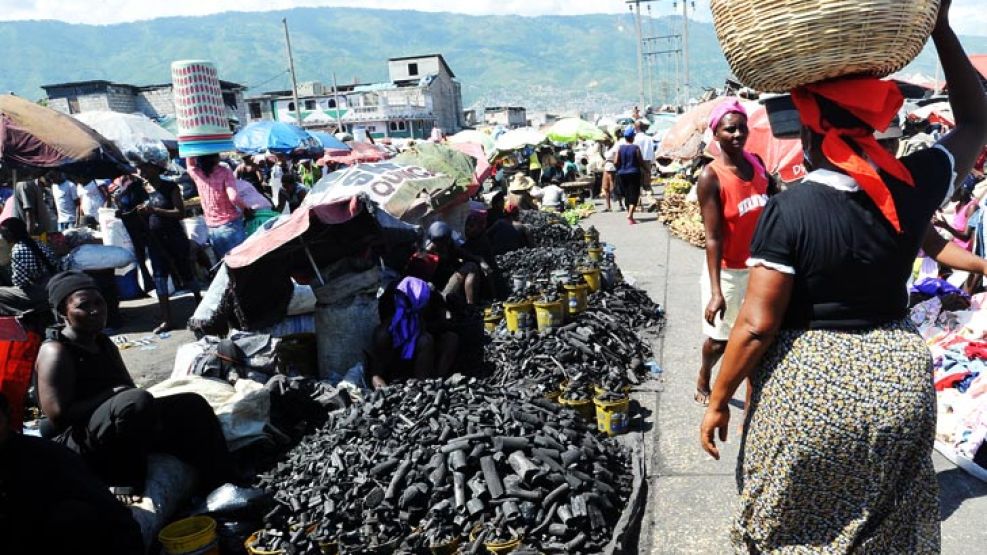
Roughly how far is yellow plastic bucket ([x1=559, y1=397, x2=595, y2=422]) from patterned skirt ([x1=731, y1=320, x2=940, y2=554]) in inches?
108

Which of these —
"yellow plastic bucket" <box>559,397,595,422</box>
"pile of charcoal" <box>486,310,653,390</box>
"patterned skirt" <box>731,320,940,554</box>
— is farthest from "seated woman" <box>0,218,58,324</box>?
"patterned skirt" <box>731,320,940,554</box>

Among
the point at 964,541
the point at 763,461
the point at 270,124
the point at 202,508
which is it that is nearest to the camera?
the point at 763,461

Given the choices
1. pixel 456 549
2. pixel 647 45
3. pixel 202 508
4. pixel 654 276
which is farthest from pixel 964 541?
pixel 647 45

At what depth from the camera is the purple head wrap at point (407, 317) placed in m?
5.61

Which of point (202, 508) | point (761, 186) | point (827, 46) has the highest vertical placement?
point (827, 46)

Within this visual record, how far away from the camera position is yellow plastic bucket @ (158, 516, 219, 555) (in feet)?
11.1

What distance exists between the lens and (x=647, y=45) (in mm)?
68375

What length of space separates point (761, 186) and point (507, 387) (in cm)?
241

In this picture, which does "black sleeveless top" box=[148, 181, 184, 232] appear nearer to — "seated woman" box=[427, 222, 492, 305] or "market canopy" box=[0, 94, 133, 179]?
"market canopy" box=[0, 94, 133, 179]

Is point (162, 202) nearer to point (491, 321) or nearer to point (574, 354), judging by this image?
point (491, 321)

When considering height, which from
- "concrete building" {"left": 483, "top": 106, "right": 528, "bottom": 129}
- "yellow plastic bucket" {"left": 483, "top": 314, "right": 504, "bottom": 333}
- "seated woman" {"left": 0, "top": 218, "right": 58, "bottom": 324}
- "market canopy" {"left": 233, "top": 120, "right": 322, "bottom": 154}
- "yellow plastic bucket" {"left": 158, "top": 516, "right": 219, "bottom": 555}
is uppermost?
"concrete building" {"left": 483, "top": 106, "right": 528, "bottom": 129}

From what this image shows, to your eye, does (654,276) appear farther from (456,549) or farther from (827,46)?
(827,46)

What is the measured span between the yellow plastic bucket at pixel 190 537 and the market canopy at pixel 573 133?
18306mm

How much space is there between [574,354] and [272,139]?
14.3 meters
